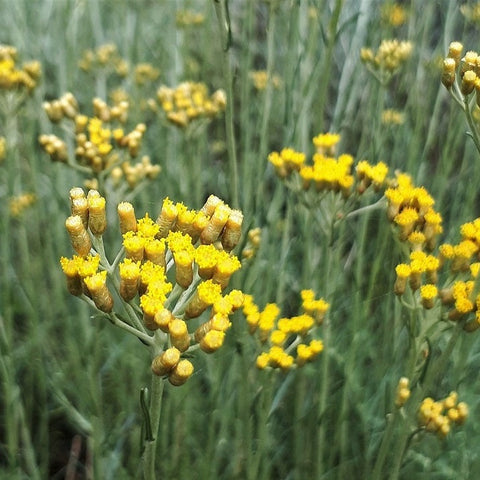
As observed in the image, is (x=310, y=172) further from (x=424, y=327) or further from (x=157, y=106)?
(x=157, y=106)

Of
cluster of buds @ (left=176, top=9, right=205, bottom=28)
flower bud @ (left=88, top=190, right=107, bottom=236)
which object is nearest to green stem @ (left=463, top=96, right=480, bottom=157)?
flower bud @ (left=88, top=190, right=107, bottom=236)

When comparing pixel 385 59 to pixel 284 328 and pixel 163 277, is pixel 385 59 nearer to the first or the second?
pixel 284 328

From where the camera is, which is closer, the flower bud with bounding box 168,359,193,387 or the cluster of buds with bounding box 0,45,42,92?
the flower bud with bounding box 168,359,193,387

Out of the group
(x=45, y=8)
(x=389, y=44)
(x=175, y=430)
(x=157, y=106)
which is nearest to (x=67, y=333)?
(x=175, y=430)

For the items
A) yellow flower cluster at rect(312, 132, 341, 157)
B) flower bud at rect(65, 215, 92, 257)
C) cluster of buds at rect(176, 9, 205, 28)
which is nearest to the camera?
flower bud at rect(65, 215, 92, 257)

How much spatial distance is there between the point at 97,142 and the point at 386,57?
800mm

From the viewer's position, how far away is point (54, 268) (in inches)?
83.4

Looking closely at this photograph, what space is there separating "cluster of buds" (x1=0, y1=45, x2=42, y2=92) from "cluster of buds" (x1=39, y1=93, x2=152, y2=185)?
0.28 ft

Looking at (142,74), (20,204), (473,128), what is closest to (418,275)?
(473,128)

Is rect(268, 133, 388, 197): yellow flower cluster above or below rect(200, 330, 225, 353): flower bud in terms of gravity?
above

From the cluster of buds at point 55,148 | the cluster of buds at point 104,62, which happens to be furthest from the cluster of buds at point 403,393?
the cluster of buds at point 104,62

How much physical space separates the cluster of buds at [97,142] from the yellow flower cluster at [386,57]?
65 centimetres

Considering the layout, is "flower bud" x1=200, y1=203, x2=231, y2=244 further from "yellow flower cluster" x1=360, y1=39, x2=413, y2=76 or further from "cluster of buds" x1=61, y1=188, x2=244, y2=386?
"yellow flower cluster" x1=360, y1=39, x2=413, y2=76

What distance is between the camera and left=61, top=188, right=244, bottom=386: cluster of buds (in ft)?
3.21
